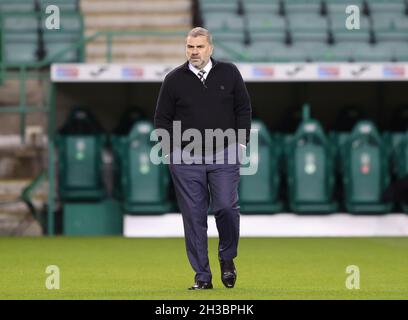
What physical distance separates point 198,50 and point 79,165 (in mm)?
7403

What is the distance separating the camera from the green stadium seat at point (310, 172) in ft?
51.4

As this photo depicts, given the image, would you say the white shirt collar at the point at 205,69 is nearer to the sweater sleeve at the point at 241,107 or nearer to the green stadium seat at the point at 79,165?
the sweater sleeve at the point at 241,107

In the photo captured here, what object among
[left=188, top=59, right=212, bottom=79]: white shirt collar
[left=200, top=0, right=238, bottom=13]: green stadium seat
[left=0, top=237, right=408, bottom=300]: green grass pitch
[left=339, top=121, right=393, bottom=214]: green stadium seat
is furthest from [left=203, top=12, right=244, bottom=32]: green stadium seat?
[left=188, top=59, right=212, bottom=79]: white shirt collar

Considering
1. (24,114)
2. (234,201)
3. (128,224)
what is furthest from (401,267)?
(24,114)

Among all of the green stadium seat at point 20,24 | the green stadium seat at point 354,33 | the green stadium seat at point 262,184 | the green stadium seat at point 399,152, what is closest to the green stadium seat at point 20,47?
the green stadium seat at point 20,24

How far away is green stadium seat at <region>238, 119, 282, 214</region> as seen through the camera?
15.6 m

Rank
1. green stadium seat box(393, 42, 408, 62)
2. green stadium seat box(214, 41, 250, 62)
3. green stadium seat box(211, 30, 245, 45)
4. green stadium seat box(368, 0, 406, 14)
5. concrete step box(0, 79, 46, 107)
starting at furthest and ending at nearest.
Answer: green stadium seat box(368, 0, 406, 14)
green stadium seat box(211, 30, 245, 45)
green stadium seat box(393, 42, 408, 62)
concrete step box(0, 79, 46, 107)
green stadium seat box(214, 41, 250, 62)

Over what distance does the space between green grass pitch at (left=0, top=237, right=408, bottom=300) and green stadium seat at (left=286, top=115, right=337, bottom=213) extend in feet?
2.43

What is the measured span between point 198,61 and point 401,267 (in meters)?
3.51

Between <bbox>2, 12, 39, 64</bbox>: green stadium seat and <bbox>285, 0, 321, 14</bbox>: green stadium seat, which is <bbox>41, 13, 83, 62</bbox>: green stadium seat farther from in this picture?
<bbox>285, 0, 321, 14</bbox>: green stadium seat

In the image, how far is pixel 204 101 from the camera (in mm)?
8773
